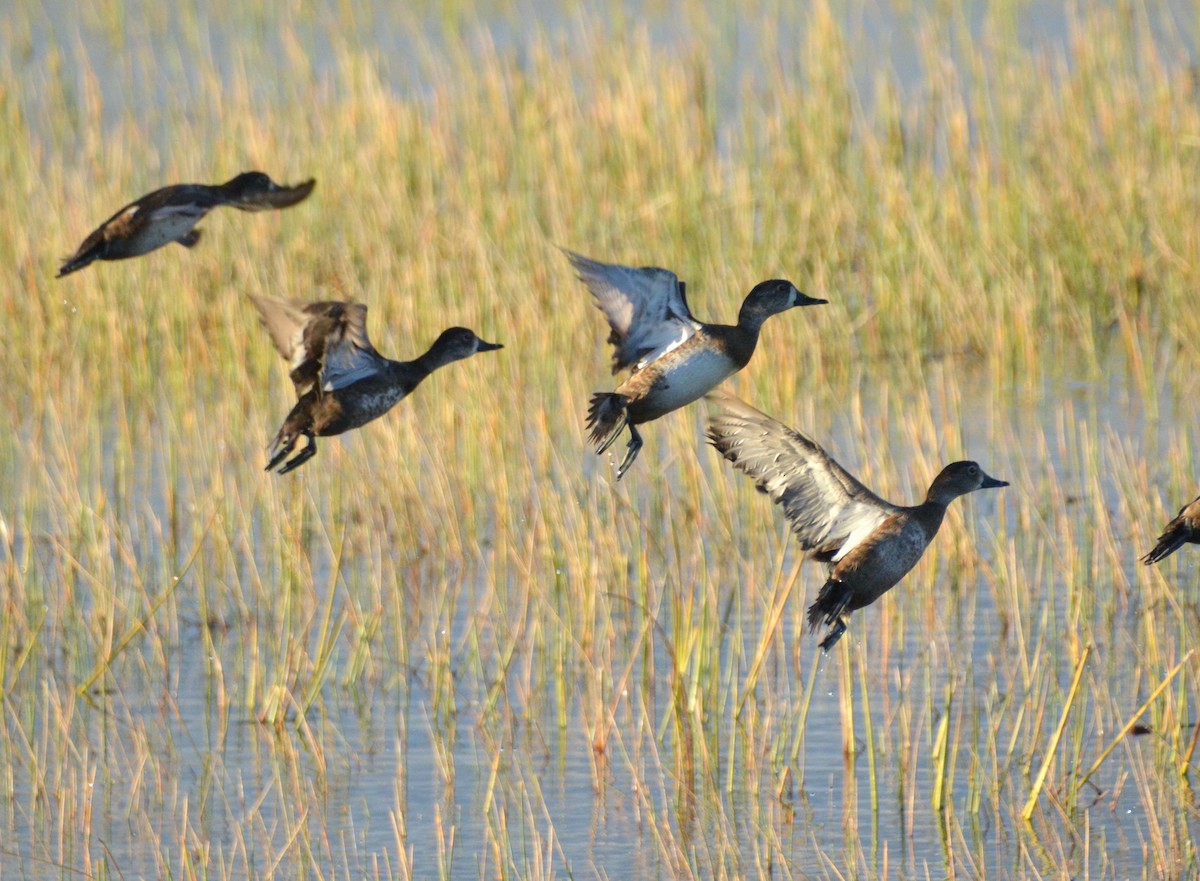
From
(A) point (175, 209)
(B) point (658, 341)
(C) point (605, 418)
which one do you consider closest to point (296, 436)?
(A) point (175, 209)

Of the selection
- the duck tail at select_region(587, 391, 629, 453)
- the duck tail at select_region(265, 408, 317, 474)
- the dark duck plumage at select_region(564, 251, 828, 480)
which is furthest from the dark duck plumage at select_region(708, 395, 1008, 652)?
the duck tail at select_region(265, 408, 317, 474)

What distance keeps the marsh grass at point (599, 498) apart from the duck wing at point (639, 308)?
2.61 feet

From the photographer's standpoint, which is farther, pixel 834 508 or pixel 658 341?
pixel 658 341

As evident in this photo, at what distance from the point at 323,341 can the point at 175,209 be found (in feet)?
2.38

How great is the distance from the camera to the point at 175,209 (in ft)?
20.7

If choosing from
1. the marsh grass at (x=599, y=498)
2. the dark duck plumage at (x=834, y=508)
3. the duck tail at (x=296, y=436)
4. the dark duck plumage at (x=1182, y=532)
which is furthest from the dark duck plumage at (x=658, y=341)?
the dark duck plumage at (x=1182, y=532)

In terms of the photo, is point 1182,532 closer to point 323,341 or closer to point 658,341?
point 658,341

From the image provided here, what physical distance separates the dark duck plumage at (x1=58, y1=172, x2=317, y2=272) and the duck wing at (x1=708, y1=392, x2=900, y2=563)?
157cm

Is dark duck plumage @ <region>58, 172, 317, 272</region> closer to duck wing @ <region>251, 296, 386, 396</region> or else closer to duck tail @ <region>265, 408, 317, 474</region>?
duck wing @ <region>251, 296, 386, 396</region>

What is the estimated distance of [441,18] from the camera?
1950cm

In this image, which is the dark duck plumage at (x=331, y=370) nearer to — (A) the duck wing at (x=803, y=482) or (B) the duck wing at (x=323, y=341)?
(B) the duck wing at (x=323, y=341)

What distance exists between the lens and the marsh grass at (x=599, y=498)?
5922 mm

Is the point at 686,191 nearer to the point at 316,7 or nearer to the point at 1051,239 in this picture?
the point at 1051,239

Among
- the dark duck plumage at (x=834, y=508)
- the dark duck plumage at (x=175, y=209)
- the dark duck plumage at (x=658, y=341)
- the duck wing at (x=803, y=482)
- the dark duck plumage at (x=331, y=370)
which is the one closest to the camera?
the dark duck plumage at (x=834, y=508)
